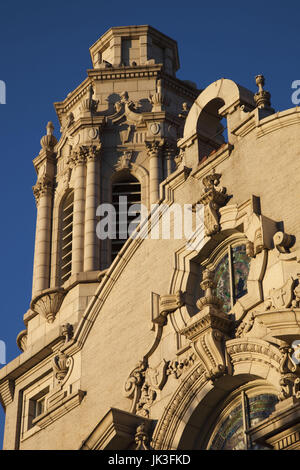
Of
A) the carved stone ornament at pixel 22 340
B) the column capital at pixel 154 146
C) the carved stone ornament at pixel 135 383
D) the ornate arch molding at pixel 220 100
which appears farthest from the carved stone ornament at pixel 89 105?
the carved stone ornament at pixel 135 383

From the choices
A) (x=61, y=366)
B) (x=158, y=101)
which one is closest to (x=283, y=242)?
(x=61, y=366)

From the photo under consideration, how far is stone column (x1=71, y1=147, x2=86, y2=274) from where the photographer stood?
34594 mm

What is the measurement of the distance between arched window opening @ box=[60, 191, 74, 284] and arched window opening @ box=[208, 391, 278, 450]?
13081mm

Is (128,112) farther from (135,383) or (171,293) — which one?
(135,383)

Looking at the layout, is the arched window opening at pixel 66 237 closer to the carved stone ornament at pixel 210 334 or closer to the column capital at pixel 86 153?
the column capital at pixel 86 153

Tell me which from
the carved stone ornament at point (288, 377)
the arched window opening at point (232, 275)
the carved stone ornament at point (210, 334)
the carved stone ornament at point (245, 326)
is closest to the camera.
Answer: the carved stone ornament at point (288, 377)

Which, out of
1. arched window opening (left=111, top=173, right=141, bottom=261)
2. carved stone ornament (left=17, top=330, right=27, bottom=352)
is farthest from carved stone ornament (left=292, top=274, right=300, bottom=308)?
carved stone ornament (left=17, top=330, right=27, bottom=352)

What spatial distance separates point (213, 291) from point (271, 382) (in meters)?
3.47

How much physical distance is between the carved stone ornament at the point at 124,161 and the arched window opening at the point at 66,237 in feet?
6.57

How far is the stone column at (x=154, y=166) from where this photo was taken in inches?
1420

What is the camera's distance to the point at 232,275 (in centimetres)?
2442

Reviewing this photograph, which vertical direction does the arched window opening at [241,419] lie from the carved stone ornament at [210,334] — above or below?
below

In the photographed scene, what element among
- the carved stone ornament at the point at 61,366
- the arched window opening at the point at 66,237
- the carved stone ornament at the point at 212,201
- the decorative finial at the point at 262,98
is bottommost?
the carved stone ornament at the point at 61,366
